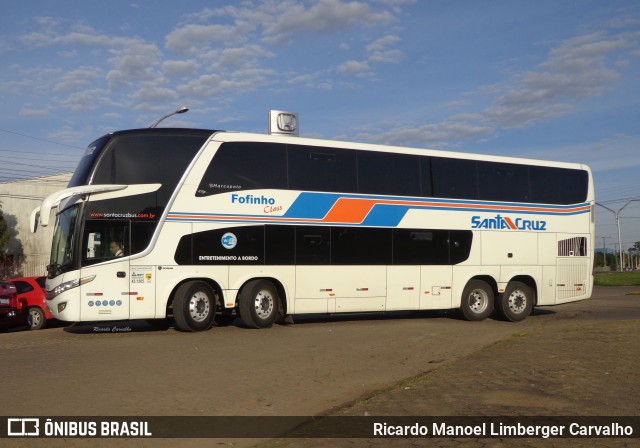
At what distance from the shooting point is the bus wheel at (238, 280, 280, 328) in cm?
1636

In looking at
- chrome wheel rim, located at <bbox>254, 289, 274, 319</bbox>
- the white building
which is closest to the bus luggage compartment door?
chrome wheel rim, located at <bbox>254, 289, 274, 319</bbox>

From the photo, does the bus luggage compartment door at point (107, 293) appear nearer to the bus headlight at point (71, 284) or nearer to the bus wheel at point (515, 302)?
the bus headlight at point (71, 284)

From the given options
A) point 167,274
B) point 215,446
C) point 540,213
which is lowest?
point 215,446

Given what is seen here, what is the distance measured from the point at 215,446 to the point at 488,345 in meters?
7.94

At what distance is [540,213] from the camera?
20.6 m

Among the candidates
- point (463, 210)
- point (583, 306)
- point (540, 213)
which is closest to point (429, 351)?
point (463, 210)

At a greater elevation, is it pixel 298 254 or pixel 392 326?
pixel 298 254

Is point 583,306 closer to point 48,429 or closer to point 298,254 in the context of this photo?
point 298,254

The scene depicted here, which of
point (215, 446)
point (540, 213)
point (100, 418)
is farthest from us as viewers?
point (540, 213)

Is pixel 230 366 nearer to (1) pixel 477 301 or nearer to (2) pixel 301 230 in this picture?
(2) pixel 301 230

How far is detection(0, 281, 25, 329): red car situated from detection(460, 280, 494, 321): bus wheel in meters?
12.0

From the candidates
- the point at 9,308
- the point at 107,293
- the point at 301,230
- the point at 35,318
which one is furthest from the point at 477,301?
the point at 9,308

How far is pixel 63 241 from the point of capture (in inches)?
610

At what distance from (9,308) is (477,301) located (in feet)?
41.4
